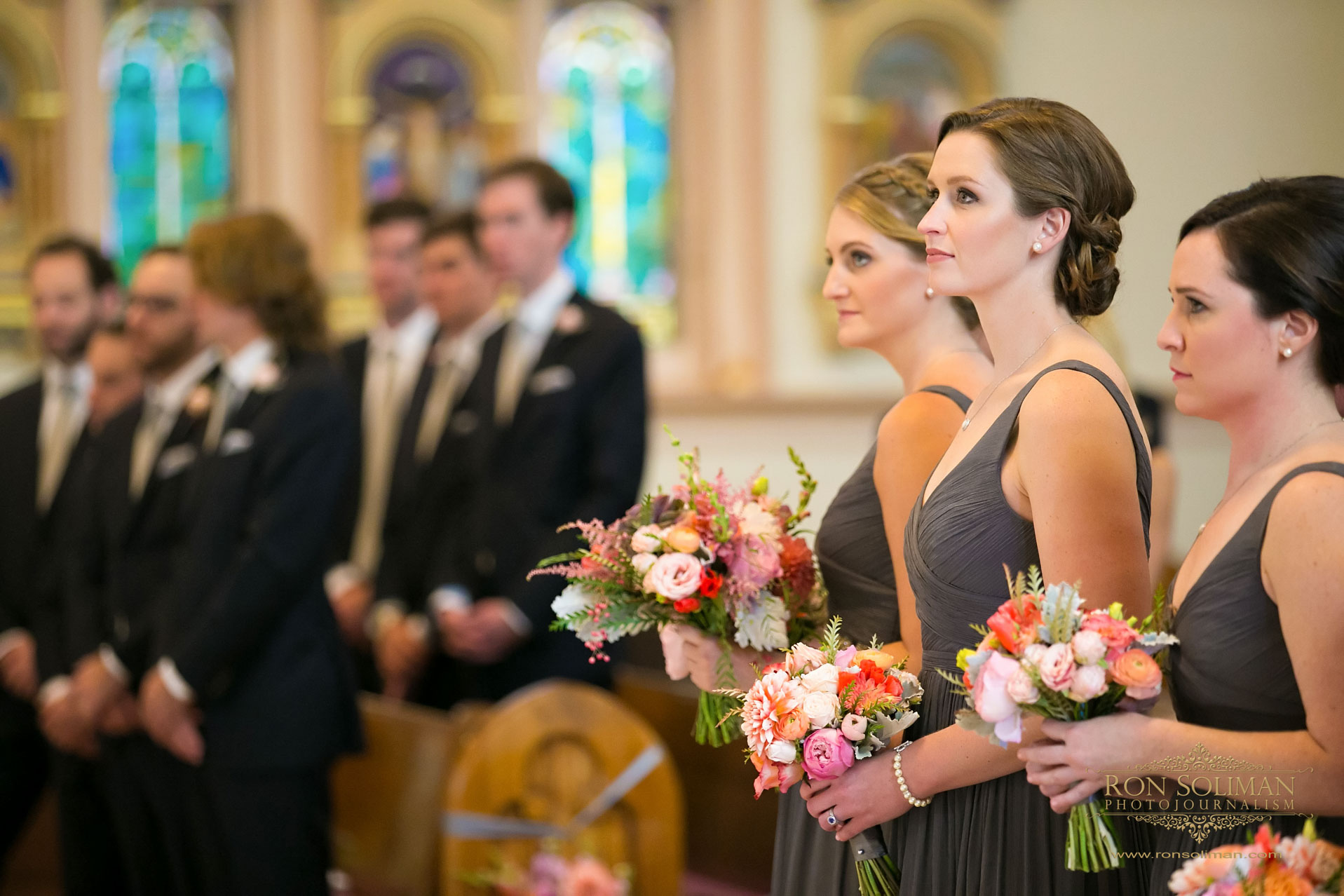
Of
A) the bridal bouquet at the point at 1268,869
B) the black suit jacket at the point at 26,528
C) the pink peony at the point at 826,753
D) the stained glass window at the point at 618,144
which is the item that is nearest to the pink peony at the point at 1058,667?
the bridal bouquet at the point at 1268,869

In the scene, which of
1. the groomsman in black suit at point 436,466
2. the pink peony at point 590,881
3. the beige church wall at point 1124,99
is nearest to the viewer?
the pink peony at point 590,881

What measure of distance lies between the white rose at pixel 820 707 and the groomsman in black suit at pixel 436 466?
2.82 meters

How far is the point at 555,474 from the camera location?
4.40 meters

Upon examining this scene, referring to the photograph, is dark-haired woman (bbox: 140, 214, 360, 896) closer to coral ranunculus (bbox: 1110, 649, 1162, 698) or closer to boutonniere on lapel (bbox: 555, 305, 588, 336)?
boutonniere on lapel (bbox: 555, 305, 588, 336)

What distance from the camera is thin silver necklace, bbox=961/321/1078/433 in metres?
1.91

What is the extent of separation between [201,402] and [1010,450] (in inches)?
108

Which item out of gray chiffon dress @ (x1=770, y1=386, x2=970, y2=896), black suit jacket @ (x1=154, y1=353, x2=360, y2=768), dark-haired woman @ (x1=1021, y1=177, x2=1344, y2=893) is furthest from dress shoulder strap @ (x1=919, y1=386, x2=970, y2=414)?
black suit jacket @ (x1=154, y1=353, x2=360, y2=768)

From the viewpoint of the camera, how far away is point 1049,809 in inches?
73.7

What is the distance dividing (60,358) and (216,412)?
1.34 metres

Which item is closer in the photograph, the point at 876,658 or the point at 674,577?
the point at 876,658

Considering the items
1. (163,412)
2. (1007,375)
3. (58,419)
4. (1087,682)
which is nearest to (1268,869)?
(1087,682)

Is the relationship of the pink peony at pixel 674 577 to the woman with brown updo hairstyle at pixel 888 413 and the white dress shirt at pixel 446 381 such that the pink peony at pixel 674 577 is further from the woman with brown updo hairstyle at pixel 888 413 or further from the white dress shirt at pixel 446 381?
the white dress shirt at pixel 446 381

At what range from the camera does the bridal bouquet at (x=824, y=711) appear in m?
1.84

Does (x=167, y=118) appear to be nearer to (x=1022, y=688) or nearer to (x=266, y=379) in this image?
(x=266, y=379)
